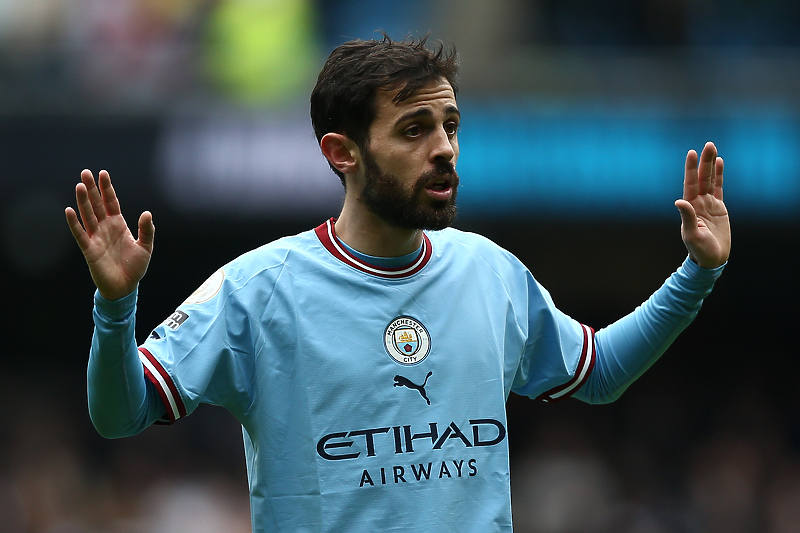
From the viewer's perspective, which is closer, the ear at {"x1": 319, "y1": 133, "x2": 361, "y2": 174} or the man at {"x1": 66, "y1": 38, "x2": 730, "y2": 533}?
the man at {"x1": 66, "y1": 38, "x2": 730, "y2": 533}

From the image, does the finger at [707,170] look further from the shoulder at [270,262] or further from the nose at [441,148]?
the shoulder at [270,262]

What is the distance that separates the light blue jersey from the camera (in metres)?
2.73

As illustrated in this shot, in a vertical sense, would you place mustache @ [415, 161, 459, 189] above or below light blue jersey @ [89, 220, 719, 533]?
above

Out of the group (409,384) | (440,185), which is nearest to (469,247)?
(440,185)

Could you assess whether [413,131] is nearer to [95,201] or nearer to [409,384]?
[409,384]

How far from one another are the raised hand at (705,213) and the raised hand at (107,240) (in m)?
1.46

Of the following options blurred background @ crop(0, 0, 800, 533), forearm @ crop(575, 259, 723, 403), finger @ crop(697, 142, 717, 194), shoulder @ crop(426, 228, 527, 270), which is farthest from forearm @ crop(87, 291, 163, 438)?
blurred background @ crop(0, 0, 800, 533)

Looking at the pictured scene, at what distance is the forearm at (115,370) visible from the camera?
253 centimetres

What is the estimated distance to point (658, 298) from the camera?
10.3 feet

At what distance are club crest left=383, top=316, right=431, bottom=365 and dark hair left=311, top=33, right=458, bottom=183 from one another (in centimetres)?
50

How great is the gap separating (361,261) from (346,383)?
360mm

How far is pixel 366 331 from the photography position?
112 inches

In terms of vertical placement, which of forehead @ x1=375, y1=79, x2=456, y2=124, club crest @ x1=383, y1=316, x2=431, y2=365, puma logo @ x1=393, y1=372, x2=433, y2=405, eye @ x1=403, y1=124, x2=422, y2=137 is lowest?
puma logo @ x1=393, y1=372, x2=433, y2=405

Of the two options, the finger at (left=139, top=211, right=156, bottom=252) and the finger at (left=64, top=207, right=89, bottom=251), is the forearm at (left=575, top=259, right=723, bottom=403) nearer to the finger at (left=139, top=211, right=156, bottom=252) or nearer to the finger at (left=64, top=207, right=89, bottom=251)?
the finger at (left=139, top=211, right=156, bottom=252)
